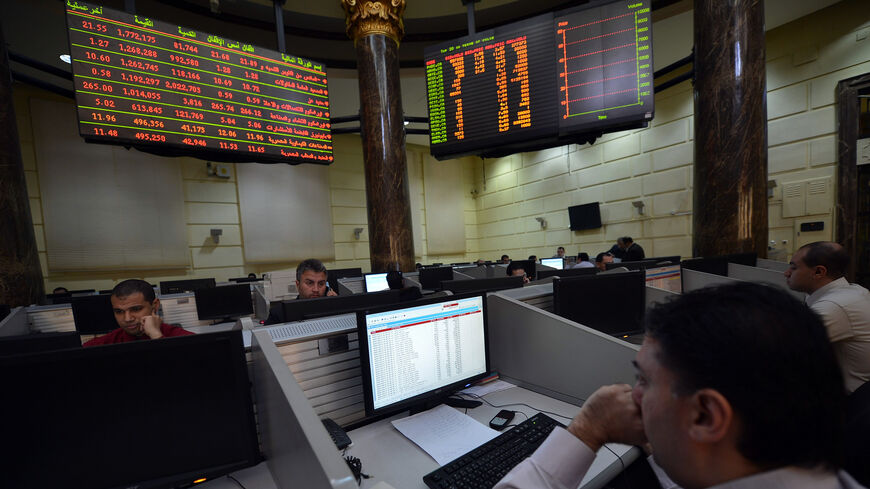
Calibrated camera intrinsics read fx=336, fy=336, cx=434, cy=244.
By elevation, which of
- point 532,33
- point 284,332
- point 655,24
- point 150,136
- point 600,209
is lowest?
point 284,332

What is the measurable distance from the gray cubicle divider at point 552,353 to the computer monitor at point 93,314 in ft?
11.1

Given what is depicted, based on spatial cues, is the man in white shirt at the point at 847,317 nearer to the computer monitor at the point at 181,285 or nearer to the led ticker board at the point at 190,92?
the led ticker board at the point at 190,92

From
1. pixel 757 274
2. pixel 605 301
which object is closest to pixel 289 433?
pixel 605 301

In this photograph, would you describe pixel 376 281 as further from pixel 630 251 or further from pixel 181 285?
pixel 630 251

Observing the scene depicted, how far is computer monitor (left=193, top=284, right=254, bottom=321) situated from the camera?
3486 mm

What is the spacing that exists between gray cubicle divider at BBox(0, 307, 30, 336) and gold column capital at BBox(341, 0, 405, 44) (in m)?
4.08

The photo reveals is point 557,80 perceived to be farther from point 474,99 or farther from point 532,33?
point 474,99

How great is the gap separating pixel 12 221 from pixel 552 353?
14.4 feet

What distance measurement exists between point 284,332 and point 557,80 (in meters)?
3.68

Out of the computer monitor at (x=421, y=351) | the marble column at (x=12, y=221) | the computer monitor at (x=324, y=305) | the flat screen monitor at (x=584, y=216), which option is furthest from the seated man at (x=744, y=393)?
the flat screen monitor at (x=584, y=216)

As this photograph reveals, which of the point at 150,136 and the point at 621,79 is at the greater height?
the point at 621,79

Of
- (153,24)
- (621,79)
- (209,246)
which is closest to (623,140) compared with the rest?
(621,79)

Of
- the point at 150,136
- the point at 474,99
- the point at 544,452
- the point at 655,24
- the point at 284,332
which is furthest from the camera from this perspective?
the point at 655,24

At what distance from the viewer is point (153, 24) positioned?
3.14 metres
